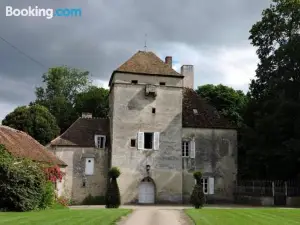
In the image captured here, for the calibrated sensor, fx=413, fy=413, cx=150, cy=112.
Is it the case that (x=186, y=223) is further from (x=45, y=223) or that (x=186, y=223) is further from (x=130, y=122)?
(x=130, y=122)

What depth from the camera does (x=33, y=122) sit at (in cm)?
4400

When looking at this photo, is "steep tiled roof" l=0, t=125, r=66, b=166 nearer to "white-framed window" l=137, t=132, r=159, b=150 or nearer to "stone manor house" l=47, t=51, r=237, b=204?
"stone manor house" l=47, t=51, r=237, b=204

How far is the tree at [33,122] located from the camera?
143 feet

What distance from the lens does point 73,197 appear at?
33.7 meters

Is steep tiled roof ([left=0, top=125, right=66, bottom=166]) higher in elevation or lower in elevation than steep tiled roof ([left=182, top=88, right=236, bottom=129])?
lower

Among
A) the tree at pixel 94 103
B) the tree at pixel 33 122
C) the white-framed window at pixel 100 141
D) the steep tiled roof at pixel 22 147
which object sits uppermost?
the tree at pixel 94 103

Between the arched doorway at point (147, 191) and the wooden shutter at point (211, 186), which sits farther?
the wooden shutter at point (211, 186)

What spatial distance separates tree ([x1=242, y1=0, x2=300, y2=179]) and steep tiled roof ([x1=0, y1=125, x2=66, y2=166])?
647 inches

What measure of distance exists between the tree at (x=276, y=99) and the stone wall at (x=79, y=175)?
494 inches

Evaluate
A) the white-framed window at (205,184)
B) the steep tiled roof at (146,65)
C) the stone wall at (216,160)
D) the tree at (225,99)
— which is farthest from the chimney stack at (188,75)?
the white-framed window at (205,184)

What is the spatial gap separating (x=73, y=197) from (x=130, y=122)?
7.71 meters

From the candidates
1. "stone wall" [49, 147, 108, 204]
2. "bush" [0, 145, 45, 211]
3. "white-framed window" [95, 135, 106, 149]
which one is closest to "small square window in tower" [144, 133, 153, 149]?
"white-framed window" [95, 135, 106, 149]

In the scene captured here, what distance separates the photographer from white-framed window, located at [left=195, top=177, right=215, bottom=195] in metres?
35.2

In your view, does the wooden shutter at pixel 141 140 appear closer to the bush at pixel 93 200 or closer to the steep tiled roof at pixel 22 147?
the bush at pixel 93 200
